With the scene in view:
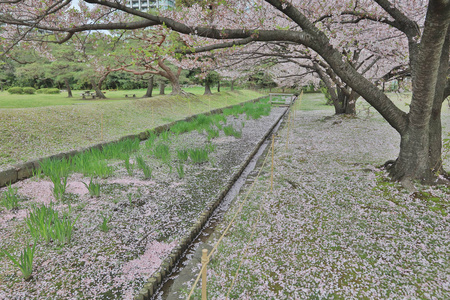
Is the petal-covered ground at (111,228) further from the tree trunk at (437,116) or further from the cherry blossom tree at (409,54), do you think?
the tree trunk at (437,116)

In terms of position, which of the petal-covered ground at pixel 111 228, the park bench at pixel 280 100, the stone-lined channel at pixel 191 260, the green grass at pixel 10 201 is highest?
the park bench at pixel 280 100

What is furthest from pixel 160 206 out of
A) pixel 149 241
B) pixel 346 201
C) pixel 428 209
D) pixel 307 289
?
pixel 428 209

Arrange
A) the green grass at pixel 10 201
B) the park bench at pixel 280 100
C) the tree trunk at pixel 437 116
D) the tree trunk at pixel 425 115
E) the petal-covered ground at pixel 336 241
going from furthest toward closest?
the park bench at pixel 280 100, the tree trunk at pixel 437 116, the green grass at pixel 10 201, the tree trunk at pixel 425 115, the petal-covered ground at pixel 336 241

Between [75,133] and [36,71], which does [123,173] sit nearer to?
[75,133]

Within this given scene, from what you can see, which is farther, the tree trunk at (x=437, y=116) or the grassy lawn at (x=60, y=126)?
the grassy lawn at (x=60, y=126)

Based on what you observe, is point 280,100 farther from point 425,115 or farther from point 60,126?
point 425,115

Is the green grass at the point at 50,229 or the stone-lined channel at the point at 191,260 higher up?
the green grass at the point at 50,229

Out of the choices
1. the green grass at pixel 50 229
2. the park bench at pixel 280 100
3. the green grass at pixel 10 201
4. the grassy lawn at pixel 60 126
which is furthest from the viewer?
the park bench at pixel 280 100

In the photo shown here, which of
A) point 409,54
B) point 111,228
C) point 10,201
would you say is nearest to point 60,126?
point 10,201

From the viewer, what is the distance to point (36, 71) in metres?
18.2

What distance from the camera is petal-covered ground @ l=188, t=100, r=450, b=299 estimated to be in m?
2.54

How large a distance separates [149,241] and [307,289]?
2049 millimetres

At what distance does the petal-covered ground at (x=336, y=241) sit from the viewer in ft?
8.32

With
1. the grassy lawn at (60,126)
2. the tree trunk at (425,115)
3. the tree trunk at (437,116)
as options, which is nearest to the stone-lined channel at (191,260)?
the tree trunk at (425,115)
